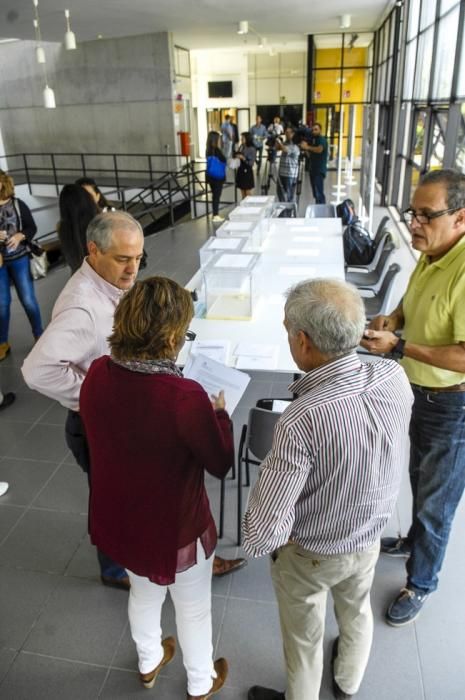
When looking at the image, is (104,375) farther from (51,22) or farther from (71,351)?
(51,22)

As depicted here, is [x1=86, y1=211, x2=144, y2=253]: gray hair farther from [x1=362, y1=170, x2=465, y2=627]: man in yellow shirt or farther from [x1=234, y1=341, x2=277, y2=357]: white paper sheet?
[x1=234, y1=341, x2=277, y2=357]: white paper sheet

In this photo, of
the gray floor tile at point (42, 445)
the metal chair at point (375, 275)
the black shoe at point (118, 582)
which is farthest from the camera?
the metal chair at point (375, 275)

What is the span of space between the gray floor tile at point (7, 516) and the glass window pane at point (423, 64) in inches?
278

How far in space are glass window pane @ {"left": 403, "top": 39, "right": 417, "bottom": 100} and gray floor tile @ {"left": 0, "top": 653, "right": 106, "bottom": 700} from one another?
9149 millimetres

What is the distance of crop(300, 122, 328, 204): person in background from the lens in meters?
8.91

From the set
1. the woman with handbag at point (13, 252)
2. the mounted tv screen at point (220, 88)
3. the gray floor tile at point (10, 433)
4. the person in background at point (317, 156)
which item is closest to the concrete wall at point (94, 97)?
the person in background at point (317, 156)

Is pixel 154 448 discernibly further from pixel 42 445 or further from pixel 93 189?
pixel 93 189

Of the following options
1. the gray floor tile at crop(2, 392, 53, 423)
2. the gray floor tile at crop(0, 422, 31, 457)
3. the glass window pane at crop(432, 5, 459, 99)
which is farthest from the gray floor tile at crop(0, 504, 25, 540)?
the glass window pane at crop(432, 5, 459, 99)

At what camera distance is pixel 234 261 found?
3.48 m

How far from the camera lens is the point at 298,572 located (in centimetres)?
138

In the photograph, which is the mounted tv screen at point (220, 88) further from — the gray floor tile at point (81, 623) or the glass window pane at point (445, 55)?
the gray floor tile at point (81, 623)

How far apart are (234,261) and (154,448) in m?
2.41

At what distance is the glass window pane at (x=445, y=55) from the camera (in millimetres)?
5309

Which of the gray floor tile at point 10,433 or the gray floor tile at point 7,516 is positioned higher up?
the gray floor tile at point 10,433
